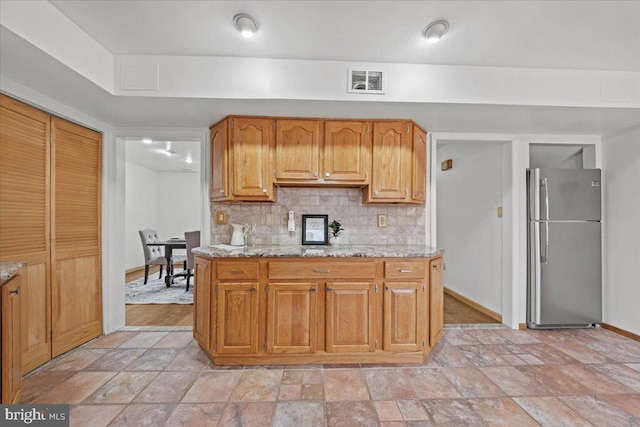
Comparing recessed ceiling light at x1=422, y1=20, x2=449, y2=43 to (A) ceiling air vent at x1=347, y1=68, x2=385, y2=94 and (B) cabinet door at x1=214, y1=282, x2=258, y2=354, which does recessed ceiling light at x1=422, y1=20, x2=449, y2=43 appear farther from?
(B) cabinet door at x1=214, y1=282, x2=258, y2=354

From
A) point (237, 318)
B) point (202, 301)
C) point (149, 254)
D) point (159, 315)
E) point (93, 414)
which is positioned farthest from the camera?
point (149, 254)

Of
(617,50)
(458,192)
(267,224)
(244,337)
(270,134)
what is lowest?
(244,337)

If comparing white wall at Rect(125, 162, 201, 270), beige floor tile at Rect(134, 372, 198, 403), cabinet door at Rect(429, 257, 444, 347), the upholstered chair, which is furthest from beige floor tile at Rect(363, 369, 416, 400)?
white wall at Rect(125, 162, 201, 270)

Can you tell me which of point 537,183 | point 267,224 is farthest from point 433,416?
point 537,183

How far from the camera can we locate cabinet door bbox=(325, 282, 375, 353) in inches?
91.2

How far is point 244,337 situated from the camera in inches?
89.9

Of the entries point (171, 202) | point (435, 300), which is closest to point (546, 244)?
point (435, 300)

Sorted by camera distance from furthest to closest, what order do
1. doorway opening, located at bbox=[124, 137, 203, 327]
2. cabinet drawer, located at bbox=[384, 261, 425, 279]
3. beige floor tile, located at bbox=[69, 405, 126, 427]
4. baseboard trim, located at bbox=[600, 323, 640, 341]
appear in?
doorway opening, located at bbox=[124, 137, 203, 327] < baseboard trim, located at bbox=[600, 323, 640, 341] < cabinet drawer, located at bbox=[384, 261, 425, 279] < beige floor tile, located at bbox=[69, 405, 126, 427]

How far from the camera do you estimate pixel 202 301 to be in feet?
7.95

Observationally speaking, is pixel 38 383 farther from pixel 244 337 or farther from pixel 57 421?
pixel 244 337

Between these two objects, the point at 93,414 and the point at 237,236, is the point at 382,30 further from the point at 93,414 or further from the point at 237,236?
the point at 93,414

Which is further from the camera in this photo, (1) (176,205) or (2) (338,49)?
(1) (176,205)

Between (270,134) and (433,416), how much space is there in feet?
7.82

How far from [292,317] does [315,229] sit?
92 cm
